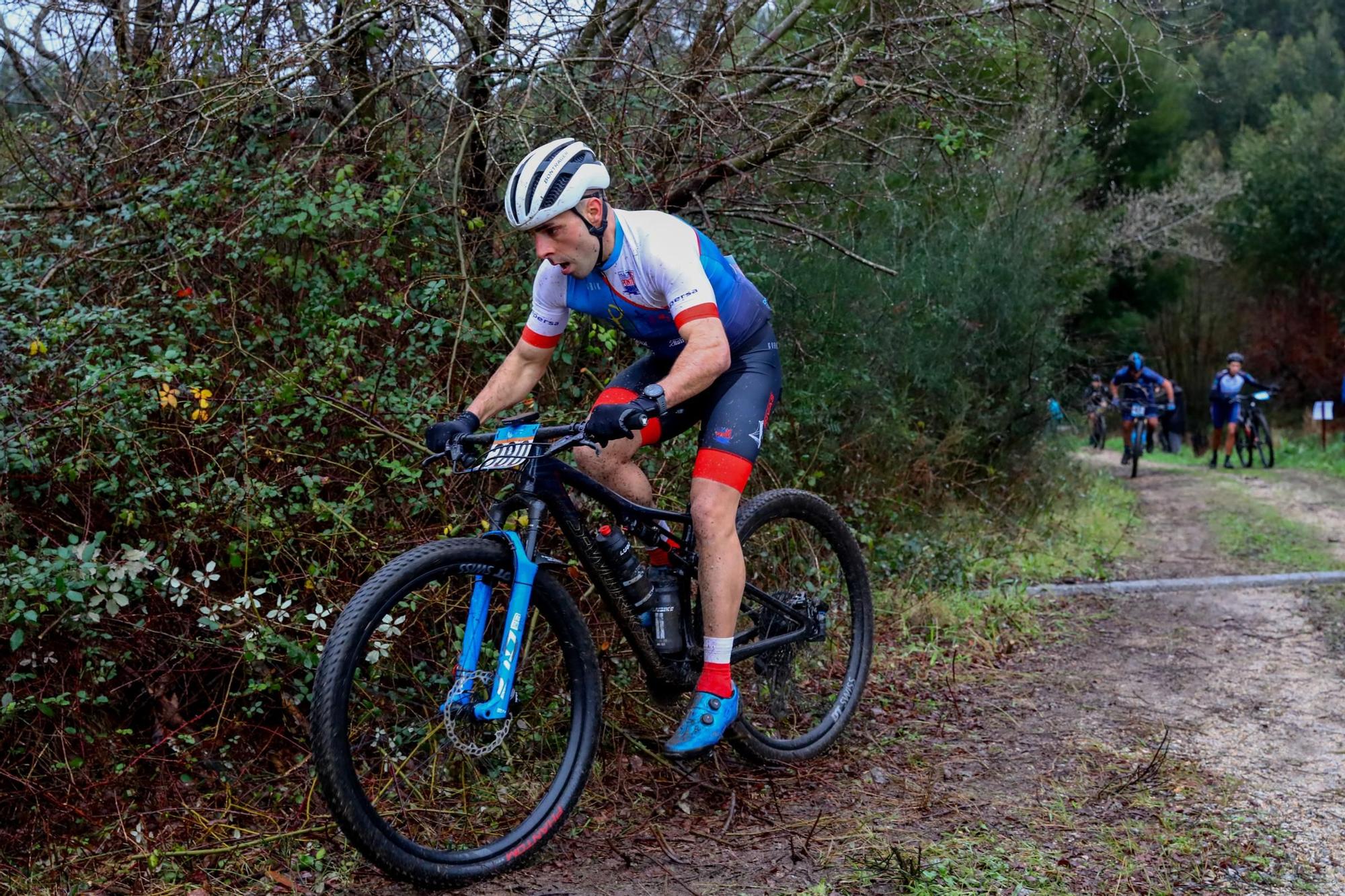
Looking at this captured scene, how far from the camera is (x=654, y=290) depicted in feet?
12.4

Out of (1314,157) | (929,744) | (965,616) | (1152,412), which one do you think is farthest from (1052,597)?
(1314,157)

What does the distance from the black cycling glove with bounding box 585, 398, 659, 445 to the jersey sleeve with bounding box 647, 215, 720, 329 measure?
45cm

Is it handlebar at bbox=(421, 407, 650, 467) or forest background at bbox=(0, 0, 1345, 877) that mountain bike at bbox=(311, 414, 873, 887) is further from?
forest background at bbox=(0, 0, 1345, 877)

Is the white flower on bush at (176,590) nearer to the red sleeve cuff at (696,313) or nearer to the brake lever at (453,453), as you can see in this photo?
the brake lever at (453,453)

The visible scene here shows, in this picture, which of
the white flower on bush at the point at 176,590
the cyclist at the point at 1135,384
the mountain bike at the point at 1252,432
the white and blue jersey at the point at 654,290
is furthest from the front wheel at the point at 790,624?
the mountain bike at the point at 1252,432

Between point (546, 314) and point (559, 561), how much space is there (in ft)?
3.02

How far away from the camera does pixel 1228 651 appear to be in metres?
6.26

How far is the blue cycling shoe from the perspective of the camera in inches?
152

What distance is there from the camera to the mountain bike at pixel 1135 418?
57.6 feet

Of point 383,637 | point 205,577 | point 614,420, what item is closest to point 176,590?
point 205,577

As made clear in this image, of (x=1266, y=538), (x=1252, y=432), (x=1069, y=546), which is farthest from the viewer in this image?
(x=1252, y=432)

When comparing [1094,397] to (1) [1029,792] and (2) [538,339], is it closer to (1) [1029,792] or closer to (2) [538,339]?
(1) [1029,792]

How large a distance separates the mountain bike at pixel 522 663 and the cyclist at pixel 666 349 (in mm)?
151

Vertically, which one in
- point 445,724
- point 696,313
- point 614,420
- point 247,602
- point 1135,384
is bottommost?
point 445,724
